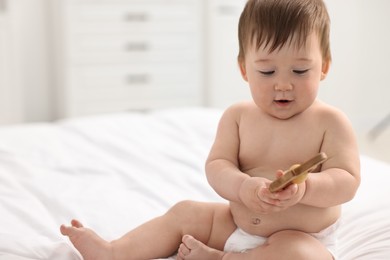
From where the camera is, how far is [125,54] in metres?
3.75

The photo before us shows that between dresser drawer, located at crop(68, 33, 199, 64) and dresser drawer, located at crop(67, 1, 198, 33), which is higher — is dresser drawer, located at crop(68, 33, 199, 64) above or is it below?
below

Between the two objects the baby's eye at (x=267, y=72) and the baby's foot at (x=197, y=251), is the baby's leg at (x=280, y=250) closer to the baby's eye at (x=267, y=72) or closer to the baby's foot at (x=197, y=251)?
the baby's foot at (x=197, y=251)

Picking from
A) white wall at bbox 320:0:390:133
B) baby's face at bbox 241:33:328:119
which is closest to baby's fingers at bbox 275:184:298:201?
baby's face at bbox 241:33:328:119

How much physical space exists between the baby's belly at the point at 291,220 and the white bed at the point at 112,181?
111 millimetres

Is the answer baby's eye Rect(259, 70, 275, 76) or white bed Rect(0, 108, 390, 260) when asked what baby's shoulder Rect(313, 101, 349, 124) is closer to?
baby's eye Rect(259, 70, 275, 76)

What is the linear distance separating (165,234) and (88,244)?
0.48 feet

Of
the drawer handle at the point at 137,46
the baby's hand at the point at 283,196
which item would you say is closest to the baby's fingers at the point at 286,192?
the baby's hand at the point at 283,196

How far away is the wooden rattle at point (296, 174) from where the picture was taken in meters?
0.87

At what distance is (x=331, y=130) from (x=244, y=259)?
29 cm

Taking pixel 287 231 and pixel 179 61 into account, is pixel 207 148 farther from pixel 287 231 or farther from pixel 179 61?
pixel 179 61

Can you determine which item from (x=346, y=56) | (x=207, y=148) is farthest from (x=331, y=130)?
(x=346, y=56)

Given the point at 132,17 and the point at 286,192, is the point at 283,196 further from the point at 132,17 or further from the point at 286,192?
the point at 132,17

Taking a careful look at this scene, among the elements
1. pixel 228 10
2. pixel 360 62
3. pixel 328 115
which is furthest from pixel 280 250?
pixel 360 62

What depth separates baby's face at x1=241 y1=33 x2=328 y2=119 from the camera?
1101 millimetres
